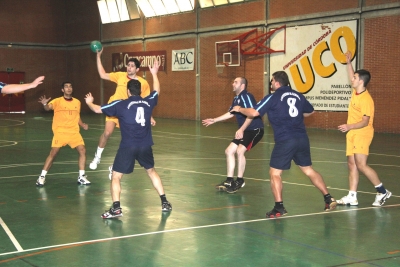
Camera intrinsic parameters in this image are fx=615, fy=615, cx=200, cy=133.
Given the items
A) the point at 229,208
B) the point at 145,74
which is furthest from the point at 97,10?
the point at 229,208

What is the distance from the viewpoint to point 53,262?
6.38 m

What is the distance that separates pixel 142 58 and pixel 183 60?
12.1 ft

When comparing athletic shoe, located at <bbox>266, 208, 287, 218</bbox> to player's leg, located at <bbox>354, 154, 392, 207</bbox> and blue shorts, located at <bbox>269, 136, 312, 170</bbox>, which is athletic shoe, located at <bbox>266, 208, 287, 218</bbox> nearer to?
blue shorts, located at <bbox>269, 136, 312, 170</bbox>

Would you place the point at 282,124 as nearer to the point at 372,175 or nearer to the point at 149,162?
the point at 372,175

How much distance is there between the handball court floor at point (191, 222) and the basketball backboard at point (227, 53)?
58.2 ft

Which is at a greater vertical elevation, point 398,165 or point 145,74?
point 145,74

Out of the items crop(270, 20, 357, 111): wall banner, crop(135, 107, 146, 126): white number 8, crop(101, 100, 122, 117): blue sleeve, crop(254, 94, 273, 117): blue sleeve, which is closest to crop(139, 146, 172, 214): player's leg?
crop(135, 107, 146, 126): white number 8

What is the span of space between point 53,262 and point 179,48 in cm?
3095

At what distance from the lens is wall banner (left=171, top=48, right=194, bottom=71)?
118 ft

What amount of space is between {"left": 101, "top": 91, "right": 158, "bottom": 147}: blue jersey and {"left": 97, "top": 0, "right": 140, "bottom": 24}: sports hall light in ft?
104

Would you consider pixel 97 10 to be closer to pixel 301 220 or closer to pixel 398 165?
pixel 398 165

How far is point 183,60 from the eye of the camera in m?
36.4

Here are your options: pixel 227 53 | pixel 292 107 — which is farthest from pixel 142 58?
pixel 292 107

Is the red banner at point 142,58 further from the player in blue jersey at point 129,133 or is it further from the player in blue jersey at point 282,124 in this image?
the player in blue jersey at point 282,124
